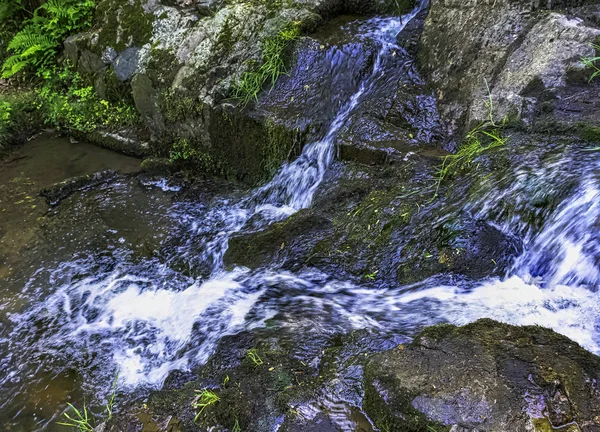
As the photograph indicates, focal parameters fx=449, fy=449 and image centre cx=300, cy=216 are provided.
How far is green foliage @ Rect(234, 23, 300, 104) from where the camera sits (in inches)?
221

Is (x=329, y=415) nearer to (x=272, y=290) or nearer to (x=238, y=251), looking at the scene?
(x=272, y=290)

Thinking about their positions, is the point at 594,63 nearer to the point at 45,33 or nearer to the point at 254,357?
the point at 254,357

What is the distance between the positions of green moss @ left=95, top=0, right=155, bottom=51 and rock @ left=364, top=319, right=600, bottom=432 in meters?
6.03

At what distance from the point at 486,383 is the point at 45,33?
8.51 m

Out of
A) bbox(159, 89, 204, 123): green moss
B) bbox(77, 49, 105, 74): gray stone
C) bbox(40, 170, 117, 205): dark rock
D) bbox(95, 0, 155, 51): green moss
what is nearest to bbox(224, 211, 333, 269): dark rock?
bbox(159, 89, 204, 123): green moss

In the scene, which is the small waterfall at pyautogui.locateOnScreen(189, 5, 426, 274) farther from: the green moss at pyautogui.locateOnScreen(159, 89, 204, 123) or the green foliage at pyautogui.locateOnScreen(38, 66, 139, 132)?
the green foliage at pyautogui.locateOnScreen(38, 66, 139, 132)

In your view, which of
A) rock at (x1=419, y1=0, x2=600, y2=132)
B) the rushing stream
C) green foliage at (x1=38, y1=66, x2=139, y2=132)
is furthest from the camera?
green foliage at (x1=38, y1=66, x2=139, y2=132)

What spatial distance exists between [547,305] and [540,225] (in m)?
0.62

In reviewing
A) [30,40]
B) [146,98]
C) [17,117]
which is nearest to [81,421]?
[146,98]

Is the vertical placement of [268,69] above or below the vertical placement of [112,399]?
above

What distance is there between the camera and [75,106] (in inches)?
283

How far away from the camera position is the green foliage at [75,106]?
688 centimetres

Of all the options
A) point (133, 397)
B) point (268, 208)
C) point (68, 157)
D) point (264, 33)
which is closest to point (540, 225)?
point (268, 208)

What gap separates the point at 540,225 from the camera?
3297 millimetres
